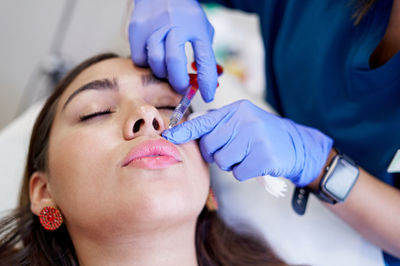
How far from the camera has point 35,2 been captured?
2049 millimetres

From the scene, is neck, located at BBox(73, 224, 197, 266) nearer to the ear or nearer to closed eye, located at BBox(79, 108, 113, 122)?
the ear

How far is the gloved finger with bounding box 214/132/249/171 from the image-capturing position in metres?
0.89

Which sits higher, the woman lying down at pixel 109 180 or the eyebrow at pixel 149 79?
the eyebrow at pixel 149 79

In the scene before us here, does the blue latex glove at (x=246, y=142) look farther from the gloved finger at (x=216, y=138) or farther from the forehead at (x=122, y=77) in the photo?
the forehead at (x=122, y=77)

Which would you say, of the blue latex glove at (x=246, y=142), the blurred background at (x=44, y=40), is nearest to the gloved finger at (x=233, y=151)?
the blue latex glove at (x=246, y=142)

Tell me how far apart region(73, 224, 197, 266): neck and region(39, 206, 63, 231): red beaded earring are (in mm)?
75

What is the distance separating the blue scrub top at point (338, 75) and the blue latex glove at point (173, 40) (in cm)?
35

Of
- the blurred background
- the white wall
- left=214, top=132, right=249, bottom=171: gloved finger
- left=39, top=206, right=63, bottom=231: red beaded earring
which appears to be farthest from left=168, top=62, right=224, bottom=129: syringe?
the white wall

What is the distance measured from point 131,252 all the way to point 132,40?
62 cm

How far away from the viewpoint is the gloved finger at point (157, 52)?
0.96 m

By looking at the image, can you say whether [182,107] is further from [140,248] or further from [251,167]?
[140,248]

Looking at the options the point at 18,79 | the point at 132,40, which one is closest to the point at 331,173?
the point at 132,40

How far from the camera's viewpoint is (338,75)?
1136 millimetres

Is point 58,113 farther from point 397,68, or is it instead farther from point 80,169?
point 397,68
